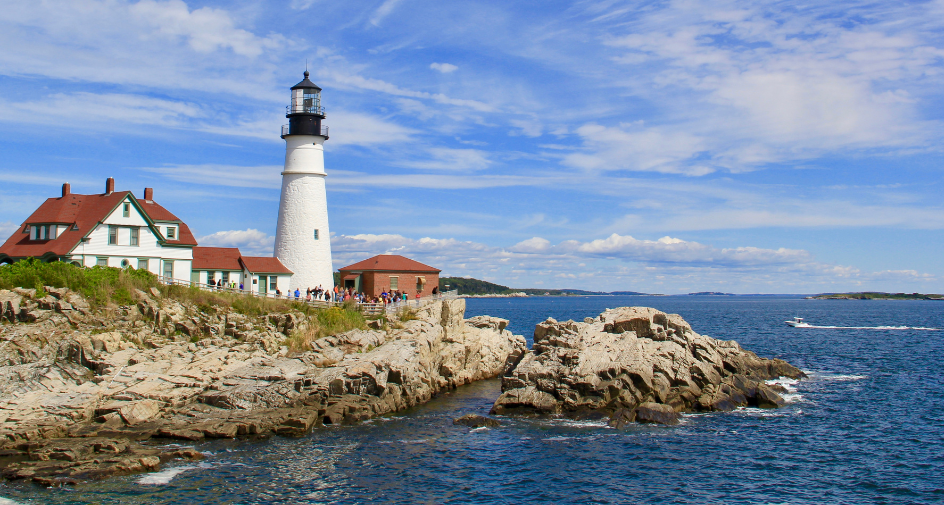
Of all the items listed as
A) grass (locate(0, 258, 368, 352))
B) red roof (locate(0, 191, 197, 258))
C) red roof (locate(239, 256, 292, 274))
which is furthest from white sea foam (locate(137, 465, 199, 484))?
red roof (locate(239, 256, 292, 274))

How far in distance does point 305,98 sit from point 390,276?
1285 centimetres

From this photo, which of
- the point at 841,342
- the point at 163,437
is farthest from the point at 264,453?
the point at 841,342

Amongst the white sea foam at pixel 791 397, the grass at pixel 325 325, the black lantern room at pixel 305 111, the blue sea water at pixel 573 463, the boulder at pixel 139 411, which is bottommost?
the blue sea water at pixel 573 463

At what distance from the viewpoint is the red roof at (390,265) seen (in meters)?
45.1

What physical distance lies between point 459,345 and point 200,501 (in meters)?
22.1

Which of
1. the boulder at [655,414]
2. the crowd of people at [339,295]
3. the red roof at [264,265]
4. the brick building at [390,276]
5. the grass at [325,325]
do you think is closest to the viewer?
the boulder at [655,414]

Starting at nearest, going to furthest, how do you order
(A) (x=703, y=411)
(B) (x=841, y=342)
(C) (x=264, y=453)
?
1. (C) (x=264, y=453)
2. (A) (x=703, y=411)
3. (B) (x=841, y=342)

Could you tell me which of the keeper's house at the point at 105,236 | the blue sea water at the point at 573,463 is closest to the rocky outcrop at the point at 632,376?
the blue sea water at the point at 573,463

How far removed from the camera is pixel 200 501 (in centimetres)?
1761

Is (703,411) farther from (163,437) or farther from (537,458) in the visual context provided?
(163,437)

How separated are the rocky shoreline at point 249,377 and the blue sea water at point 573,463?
1186 millimetres

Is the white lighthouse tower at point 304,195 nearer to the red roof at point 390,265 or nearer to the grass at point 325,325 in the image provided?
the red roof at point 390,265

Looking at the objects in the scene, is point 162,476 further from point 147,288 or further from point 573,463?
point 147,288

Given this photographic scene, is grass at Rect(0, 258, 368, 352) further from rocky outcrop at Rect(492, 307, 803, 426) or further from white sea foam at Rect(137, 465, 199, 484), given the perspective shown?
white sea foam at Rect(137, 465, 199, 484)
